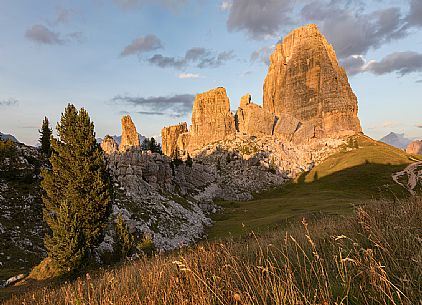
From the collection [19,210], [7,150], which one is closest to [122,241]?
[19,210]

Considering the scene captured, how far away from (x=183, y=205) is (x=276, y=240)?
Answer: 4829 centimetres

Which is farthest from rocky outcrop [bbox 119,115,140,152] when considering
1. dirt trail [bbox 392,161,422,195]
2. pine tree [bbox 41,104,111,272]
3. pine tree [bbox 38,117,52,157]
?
pine tree [bbox 41,104,111,272]

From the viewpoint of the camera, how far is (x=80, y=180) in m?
26.6

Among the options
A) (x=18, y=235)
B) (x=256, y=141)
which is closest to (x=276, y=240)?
(x=18, y=235)

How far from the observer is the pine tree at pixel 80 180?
2572 centimetres

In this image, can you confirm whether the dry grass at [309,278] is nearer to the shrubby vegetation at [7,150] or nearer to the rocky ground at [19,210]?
the rocky ground at [19,210]

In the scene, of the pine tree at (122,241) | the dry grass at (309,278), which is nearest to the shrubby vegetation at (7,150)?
the pine tree at (122,241)

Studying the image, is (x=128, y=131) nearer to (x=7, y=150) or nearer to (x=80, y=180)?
(x=7, y=150)

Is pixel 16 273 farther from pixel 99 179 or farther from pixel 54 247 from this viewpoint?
pixel 99 179

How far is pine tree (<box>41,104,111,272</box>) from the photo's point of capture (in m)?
25.7

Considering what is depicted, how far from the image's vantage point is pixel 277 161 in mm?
148250

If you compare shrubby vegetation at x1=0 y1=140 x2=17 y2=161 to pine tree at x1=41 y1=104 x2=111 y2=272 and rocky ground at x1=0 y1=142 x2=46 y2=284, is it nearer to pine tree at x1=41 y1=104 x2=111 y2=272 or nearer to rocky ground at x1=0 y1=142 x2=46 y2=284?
rocky ground at x1=0 y1=142 x2=46 y2=284

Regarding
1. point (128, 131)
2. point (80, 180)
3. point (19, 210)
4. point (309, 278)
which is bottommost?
point (19, 210)

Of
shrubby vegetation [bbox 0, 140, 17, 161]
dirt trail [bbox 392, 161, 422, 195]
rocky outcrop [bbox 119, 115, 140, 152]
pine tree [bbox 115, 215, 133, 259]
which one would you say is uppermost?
rocky outcrop [bbox 119, 115, 140, 152]
